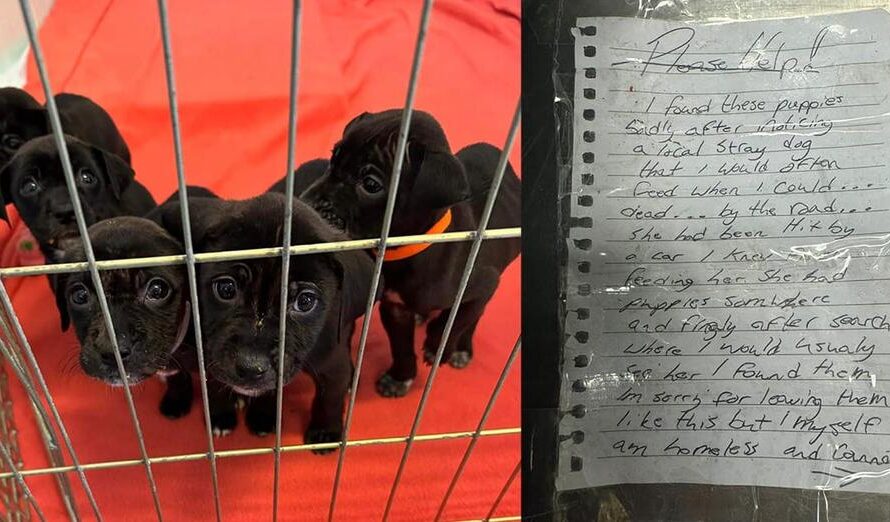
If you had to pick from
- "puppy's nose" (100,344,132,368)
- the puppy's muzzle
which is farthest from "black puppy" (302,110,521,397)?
"puppy's nose" (100,344,132,368)

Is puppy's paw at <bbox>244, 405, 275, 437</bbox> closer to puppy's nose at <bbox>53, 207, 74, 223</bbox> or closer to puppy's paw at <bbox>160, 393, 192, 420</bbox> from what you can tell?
puppy's paw at <bbox>160, 393, 192, 420</bbox>

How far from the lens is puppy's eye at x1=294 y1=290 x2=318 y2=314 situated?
2.83ft

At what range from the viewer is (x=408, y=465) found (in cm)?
119

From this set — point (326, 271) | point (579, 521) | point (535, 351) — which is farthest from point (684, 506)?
point (326, 271)

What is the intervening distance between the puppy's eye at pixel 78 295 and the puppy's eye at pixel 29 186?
247 millimetres

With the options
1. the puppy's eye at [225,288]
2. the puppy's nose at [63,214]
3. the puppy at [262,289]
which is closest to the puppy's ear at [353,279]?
the puppy at [262,289]

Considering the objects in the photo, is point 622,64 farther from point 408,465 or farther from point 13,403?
point 13,403

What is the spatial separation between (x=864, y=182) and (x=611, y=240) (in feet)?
0.71

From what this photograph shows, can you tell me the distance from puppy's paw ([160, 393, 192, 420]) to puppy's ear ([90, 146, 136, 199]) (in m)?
0.32

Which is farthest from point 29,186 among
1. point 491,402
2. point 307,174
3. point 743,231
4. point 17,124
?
point 743,231

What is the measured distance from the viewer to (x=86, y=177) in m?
1.08

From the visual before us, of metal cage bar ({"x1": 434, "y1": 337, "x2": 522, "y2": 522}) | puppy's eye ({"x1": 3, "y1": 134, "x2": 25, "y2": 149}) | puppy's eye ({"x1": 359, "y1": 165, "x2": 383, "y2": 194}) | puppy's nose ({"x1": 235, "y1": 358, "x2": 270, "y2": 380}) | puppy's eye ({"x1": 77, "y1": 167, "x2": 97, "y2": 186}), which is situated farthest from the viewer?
puppy's eye ({"x1": 3, "y1": 134, "x2": 25, "y2": 149})

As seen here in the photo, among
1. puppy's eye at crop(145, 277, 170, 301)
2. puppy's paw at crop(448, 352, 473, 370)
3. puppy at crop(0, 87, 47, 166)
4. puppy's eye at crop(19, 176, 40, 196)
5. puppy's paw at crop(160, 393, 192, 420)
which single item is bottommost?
puppy's paw at crop(160, 393, 192, 420)

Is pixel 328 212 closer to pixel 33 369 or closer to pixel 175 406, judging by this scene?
pixel 33 369
